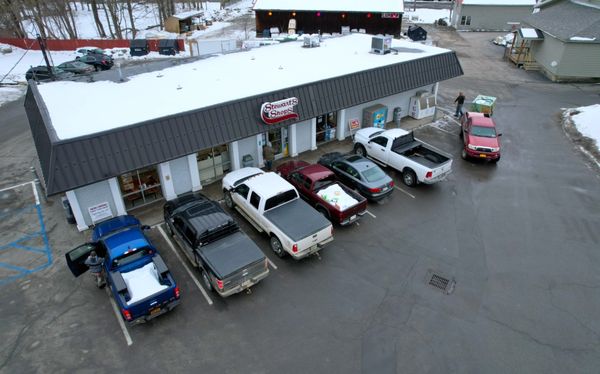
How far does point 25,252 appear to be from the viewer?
43.3ft

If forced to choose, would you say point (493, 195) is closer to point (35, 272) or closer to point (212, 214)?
point (212, 214)

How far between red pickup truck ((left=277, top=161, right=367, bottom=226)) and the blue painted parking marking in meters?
9.75

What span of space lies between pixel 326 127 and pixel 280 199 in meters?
8.72

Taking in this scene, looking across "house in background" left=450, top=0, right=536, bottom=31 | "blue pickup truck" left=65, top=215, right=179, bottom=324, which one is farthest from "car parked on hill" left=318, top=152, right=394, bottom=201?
"house in background" left=450, top=0, right=536, bottom=31

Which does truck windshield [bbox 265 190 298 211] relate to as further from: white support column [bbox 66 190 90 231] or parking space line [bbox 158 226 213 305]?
white support column [bbox 66 190 90 231]

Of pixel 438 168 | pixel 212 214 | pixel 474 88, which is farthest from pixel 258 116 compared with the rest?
pixel 474 88

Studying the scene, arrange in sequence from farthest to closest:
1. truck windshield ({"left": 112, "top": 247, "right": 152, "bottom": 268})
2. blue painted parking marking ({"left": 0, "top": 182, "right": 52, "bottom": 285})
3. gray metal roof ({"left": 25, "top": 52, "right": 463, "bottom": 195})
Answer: gray metal roof ({"left": 25, "top": 52, "right": 463, "bottom": 195}) < blue painted parking marking ({"left": 0, "top": 182, "right": 52, "bottom": 285}) < truck windshield ({"left": 112, "top": 247, "right": 152, "bottom": 268})

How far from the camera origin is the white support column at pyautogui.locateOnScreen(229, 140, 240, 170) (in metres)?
17.0

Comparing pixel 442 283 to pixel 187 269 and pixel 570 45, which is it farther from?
pixel 570 45

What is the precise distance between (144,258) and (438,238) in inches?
416

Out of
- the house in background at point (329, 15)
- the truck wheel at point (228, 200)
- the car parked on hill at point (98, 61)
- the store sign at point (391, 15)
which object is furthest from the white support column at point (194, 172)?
the store sign at point (391, 15)

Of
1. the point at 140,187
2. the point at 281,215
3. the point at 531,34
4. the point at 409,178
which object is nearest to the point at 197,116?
the point at 140,187

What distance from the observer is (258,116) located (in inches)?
645

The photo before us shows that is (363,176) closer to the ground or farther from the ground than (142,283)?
farther from the ground
